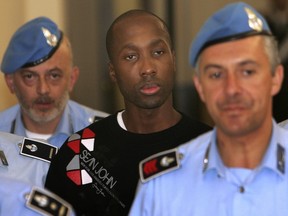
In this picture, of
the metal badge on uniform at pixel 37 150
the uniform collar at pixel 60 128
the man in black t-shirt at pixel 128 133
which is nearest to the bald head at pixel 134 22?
the man in black t-shirt at pixel 128 133

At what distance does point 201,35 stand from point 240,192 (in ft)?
1.25

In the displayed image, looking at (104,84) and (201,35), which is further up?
(201,35)

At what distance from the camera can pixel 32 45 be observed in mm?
3281

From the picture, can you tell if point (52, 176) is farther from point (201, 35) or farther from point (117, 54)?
point (201, 35)

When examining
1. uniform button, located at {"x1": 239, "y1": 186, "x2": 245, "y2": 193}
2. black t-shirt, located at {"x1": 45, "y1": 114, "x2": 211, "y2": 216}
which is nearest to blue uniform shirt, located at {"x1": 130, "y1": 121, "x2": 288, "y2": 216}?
uniform button, located at {"x1": 239, "y1": 186, "x2": 245, "y2": 193}

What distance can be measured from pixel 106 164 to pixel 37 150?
0.81 feet

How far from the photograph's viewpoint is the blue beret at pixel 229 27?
1.95 metres

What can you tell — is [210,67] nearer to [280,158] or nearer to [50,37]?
[280,158]

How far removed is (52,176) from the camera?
264 centimetres

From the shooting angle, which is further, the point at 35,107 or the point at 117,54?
the point at 35,107

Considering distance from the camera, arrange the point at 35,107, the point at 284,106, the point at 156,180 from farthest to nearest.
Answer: the point at 284,106 → the point at 35,107 → the point at 156,180

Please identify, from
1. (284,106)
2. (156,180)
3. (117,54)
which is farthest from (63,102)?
(156,180)

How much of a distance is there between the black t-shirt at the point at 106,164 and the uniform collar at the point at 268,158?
53 centimetres

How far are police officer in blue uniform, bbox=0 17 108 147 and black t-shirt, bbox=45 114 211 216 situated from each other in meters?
0.68
